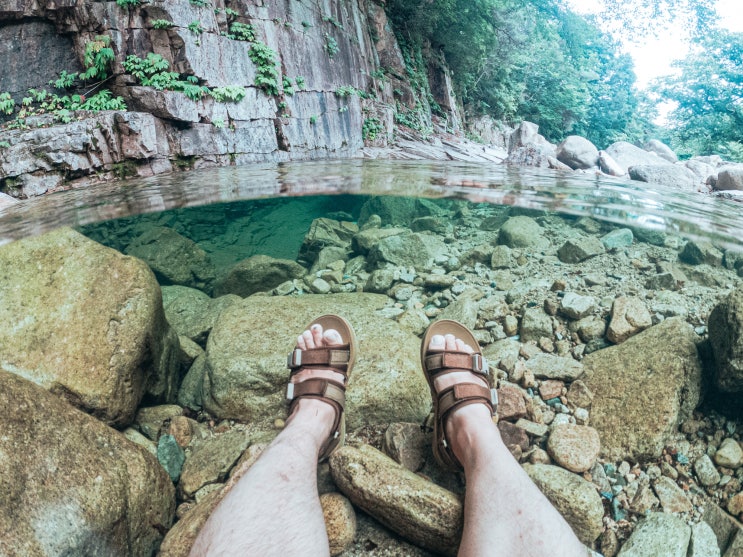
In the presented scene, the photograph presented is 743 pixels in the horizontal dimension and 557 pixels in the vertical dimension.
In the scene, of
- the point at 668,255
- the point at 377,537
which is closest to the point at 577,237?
the point at 668,255

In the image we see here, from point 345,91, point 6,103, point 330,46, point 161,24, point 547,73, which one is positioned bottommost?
point 6,103

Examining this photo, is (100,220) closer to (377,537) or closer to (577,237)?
(377,537)

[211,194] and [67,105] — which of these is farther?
[67,105]

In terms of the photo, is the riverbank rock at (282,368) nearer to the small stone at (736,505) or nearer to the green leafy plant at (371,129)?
the small stone at (736,505)

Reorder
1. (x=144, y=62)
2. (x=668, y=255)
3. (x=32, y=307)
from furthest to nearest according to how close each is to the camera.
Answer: (x=144, y=62) → (x=668, y=255) → (x=32, y=307)

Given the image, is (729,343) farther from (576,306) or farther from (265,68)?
(265,68)

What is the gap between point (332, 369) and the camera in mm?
1855

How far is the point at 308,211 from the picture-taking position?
6508 millimetres

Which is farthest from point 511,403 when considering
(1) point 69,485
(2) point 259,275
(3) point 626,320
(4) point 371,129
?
(4) point 371,129

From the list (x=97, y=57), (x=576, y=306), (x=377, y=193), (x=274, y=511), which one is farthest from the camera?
(x=97, y=57)

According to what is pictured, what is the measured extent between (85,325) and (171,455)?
31.7 inches

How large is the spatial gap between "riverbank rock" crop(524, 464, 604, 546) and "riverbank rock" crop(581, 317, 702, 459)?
1.04 feet

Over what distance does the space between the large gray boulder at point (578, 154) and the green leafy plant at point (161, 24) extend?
10945 mm

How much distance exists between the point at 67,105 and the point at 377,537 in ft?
30.3
